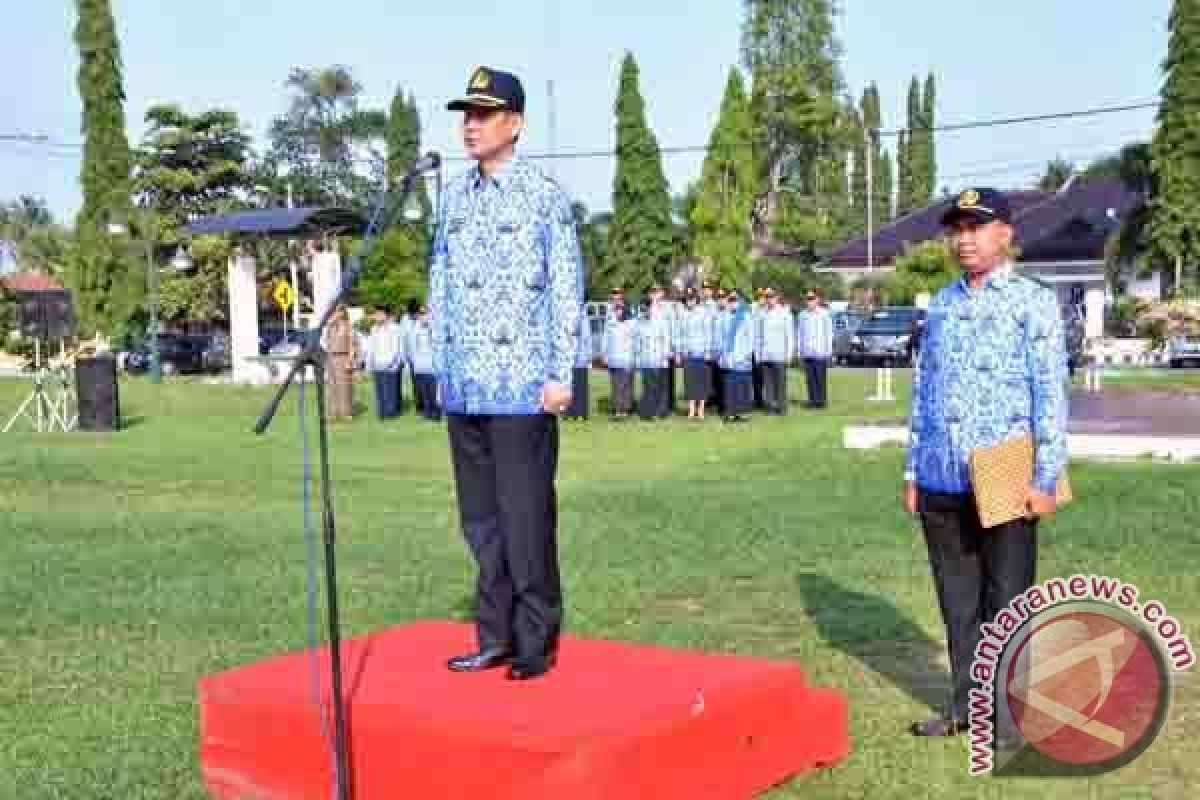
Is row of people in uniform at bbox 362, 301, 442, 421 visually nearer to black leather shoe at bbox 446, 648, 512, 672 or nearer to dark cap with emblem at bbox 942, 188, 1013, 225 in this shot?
black leather shoe at bbox 446, 648, 512, 672

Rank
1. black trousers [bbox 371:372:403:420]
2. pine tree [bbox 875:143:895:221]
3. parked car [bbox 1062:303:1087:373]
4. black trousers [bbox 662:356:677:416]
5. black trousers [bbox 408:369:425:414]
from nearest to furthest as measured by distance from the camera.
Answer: black trousers [bbox 662:356:677:416] → black trousers [bbox 371:372:403:420] → black trousers [bbox 408:369:425:414] → parked car [bbox 1062:303:1087:373] → pine tree [bbox 875:143:895:221]

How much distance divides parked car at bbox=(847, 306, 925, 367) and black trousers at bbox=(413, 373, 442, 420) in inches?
635

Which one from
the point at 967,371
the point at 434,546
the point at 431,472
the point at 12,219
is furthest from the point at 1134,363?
the point at 12,219

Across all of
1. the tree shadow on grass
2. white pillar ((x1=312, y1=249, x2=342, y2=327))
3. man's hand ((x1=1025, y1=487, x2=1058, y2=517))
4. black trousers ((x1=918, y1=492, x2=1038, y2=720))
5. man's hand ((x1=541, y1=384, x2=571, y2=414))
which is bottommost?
the tree shadow on grass

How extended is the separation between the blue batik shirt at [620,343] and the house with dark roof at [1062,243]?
83.7ft

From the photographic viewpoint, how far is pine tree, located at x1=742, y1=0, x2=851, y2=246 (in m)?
53.4

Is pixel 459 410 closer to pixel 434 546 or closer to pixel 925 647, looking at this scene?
pixel 925 647

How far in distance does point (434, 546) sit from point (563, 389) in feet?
17.0

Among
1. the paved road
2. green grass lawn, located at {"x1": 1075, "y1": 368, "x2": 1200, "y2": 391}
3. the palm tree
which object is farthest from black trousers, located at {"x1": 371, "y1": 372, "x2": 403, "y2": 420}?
the palm tree

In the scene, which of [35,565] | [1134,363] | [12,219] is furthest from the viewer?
[12,219]

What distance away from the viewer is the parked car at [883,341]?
1464 inches

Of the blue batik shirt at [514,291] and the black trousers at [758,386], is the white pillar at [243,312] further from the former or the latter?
the blue batik shirt at [514,291]

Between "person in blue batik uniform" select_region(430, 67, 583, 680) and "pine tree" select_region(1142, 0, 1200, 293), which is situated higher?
"pine tree" select_region(1142, 0, 1200, 293)

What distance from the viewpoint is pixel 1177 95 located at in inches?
1481
